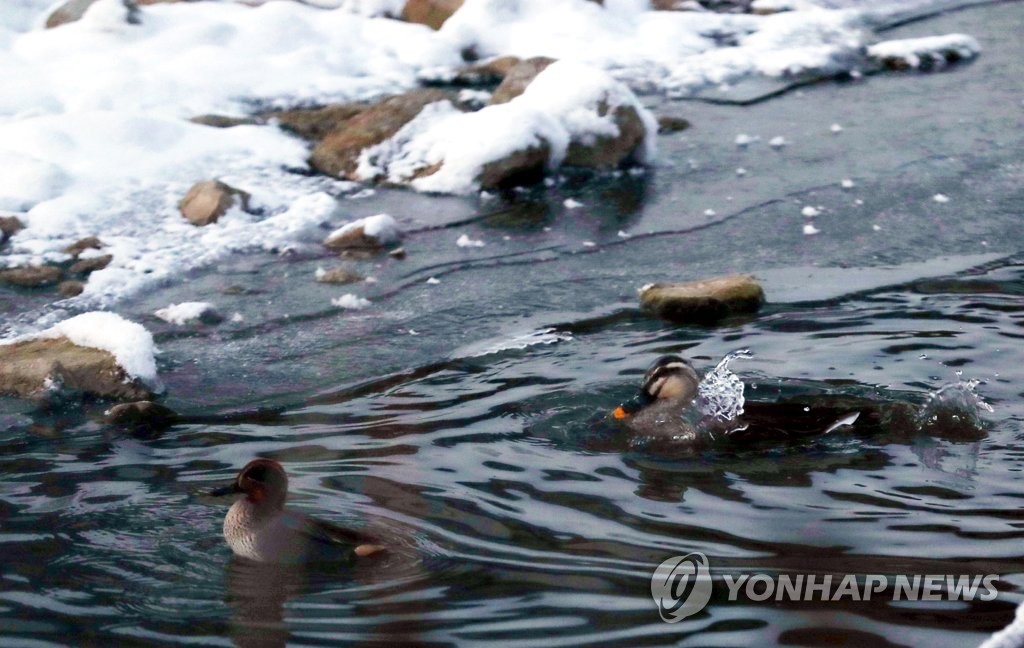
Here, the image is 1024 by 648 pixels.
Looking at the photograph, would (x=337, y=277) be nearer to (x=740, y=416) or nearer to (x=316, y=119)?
(x=740, y=416)

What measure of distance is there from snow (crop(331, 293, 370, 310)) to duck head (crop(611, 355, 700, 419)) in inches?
81.9

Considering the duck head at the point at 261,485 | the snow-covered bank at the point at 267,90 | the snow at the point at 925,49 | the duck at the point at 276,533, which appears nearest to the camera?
the duck at the point at 276,533

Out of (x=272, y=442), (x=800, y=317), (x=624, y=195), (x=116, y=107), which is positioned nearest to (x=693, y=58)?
(x=624, y=195)

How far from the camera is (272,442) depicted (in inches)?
222

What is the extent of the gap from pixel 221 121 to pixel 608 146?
3405 millimetres

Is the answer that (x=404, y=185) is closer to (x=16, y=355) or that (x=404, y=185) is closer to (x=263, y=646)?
(x=16, y=355)

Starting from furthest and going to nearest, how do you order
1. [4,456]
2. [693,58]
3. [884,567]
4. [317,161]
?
Answer: [693,58] → [317,161] → [4,456] → [884,567]

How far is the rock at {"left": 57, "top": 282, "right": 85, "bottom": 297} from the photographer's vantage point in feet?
25.1

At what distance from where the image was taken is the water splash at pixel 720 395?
229 inches

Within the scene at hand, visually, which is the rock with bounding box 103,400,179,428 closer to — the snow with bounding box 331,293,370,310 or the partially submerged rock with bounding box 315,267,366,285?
the snow with bounding box 331,293,370,310

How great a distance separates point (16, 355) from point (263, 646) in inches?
127

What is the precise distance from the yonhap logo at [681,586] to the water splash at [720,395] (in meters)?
1.57

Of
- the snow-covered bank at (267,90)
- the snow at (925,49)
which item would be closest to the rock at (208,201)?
the snow-covered bank at (267,90)

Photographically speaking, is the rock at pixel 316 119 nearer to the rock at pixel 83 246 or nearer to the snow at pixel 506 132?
the snow at pixel 506 132
